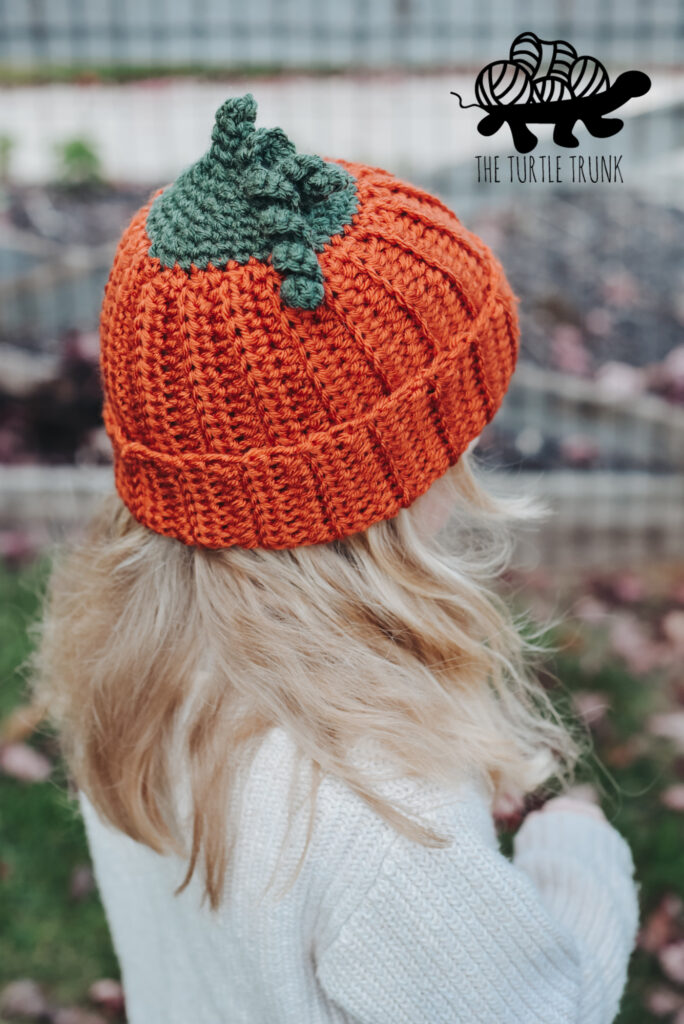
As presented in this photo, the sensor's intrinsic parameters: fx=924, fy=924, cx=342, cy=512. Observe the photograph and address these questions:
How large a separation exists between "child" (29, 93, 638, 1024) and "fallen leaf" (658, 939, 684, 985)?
33.1 inches

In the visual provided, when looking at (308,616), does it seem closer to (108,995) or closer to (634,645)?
(108,995)

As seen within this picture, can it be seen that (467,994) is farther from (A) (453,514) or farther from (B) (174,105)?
(B) (174,105)

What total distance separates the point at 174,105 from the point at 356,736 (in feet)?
21.3

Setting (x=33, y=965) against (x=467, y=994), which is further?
(x=33, y=965)

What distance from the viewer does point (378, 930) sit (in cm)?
129

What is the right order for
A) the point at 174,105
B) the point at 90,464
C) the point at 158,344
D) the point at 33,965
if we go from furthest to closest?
1. the point at 174,105
2. the point at 90,464
3. the point at 33,965
4. the point at 158,344

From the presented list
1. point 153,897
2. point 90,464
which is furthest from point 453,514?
point 90,464

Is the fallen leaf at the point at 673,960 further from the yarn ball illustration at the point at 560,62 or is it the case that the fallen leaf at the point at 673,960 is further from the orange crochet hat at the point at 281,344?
the yarn ball illustration at the point at 560,62

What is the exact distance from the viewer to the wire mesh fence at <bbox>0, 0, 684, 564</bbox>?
3.92 m

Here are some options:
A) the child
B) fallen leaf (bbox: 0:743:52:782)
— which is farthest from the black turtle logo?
fallen leaf (bbox: 0:743:52:782)

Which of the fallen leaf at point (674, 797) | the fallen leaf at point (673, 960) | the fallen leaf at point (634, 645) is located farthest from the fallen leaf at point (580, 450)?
the fallen leaf at point (673, 960)

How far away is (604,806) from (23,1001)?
5.50 feet

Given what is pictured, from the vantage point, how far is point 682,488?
3.50 metres

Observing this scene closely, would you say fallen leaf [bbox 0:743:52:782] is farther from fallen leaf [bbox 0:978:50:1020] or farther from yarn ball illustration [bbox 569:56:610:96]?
yarn ball illustration [bbox 569:56:610:96]
